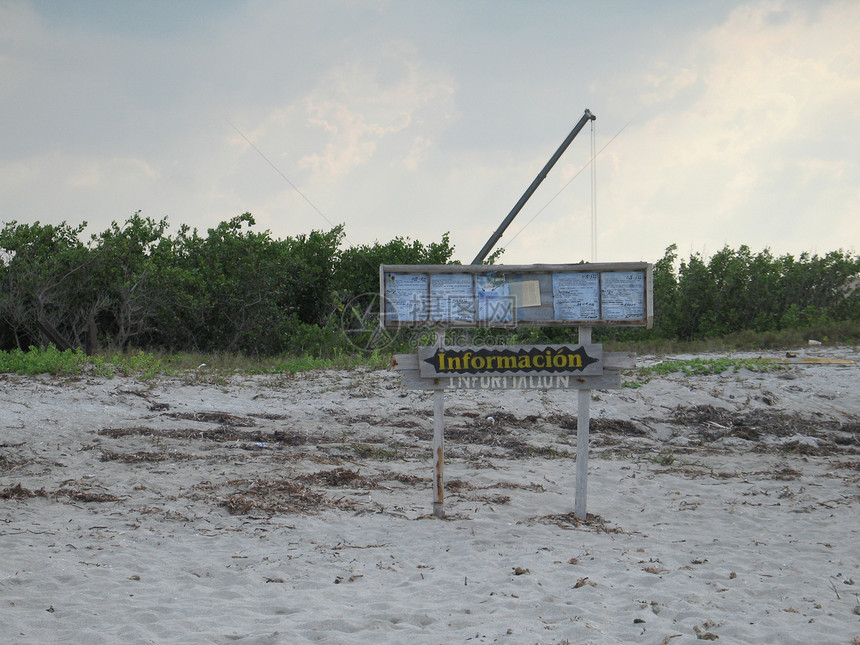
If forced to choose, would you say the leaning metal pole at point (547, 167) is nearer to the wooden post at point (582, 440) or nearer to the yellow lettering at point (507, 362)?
the wooden post at point (582, 440)

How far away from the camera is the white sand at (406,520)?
411 centimetres

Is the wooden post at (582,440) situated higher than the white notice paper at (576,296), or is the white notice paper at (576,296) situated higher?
the white notice paper at (576,296)

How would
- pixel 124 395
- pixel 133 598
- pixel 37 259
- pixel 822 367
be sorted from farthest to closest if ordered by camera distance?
pixel 37 259
pixel 822 367
pixel 124 395
pixel 133 598

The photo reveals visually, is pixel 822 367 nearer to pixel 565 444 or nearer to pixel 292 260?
pixel 565 444

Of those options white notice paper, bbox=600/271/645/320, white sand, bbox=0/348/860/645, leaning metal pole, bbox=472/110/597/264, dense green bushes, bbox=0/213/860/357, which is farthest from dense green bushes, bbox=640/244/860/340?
white notice paper, bbox=600/271/645/320

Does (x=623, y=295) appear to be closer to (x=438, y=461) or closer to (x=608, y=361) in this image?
(x=608, y=361)

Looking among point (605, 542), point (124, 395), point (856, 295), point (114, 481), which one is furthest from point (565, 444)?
point (856, 295)

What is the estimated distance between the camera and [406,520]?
622cm

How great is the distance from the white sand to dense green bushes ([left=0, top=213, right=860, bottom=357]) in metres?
6.50

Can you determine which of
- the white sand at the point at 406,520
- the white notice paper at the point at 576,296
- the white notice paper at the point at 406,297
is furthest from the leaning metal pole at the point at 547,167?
the white notice paper at the point at 406,297

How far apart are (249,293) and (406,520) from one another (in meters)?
15.4

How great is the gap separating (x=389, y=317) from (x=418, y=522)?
1724 mm

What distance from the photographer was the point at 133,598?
4.34 metres

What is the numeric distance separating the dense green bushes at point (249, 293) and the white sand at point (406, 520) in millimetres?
6500
